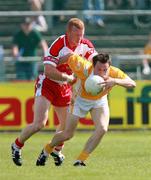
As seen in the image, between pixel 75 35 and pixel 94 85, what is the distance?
94 cm

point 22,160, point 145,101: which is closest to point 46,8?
point 145,101

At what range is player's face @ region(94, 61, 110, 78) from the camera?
41.8 ft

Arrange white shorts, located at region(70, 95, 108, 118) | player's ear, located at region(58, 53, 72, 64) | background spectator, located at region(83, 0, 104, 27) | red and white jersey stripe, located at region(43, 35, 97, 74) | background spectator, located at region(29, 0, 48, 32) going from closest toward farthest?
white shorts, located at region(70, 95, 108, 118)
player's ear, located at region(58, 53, 72, 64)
red and white jersey stripe, located at region(43, 35, 97, 74)
background spectator, located at region(29, 0, 48, 32)
background spectator, located at region(83, 0, 104, 27)

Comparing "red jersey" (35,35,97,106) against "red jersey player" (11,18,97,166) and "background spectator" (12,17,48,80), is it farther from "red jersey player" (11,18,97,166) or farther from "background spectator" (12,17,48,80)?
"background spectator" (12,17,48,80)

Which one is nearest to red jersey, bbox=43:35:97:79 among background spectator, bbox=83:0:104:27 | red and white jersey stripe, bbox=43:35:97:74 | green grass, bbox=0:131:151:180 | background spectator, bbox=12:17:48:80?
red and white jersey stripe, bbox=43:35:97:74

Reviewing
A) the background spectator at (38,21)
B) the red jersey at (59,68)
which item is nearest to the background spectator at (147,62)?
the background spectator at (38,21)

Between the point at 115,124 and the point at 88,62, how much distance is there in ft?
29.6

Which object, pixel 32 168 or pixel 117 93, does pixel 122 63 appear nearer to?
pixel 117 93

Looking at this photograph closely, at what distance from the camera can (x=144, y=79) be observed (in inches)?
886

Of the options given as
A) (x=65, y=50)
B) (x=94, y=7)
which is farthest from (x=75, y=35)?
(x=94, y=7)

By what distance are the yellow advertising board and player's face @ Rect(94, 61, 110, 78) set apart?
9030 mm

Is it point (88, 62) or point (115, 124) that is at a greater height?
point (88, 62)

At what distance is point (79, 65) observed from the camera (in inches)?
508

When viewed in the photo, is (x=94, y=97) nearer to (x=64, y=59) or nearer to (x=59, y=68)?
(x=64, y=59)
